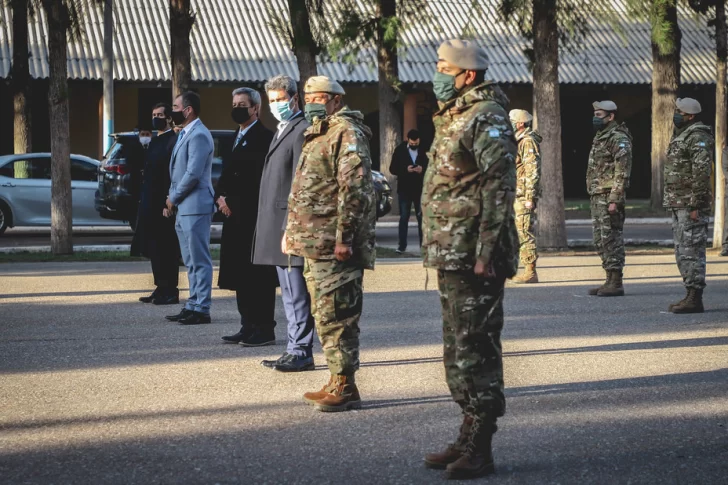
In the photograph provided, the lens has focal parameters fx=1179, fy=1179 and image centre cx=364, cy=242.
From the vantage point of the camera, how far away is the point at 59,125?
17109 mm

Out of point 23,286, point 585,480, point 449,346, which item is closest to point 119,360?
point 449,346

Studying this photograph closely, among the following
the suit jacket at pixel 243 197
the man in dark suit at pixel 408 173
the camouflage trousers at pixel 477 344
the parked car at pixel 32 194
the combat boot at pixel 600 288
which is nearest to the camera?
the camouflage trousers at pixel 477 344

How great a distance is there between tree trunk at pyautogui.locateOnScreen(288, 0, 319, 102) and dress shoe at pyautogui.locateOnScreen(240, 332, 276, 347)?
10.3 m

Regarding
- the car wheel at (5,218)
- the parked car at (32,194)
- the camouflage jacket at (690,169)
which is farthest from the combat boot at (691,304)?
the car wheel at (5,218)

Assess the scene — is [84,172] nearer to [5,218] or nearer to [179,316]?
[5,218]

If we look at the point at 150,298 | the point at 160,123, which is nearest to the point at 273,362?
the point at 150,298

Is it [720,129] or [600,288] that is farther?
[720,129]

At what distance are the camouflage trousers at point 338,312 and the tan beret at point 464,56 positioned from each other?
170 cm

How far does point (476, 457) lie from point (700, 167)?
20.8 feet

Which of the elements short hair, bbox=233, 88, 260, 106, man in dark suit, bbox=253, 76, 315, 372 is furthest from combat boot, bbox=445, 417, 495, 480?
short hair, bbox=233, 88, 260, 106

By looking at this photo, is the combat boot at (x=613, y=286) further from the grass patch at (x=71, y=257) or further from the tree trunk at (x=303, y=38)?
the tree trunk at (x=303, y=38)

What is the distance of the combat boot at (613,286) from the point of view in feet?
41.0

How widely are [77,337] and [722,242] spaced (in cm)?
1153

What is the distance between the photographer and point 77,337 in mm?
9633
